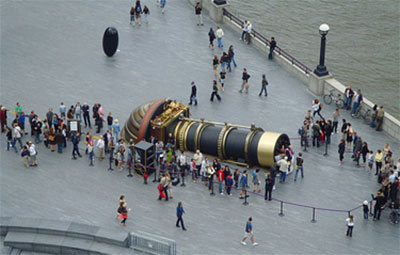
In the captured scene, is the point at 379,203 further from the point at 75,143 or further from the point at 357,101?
the point at 75,143

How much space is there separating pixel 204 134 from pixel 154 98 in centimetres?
711

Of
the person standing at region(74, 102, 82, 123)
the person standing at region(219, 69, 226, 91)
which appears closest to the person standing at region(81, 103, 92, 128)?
the person standing at region(74, 102, 82, 123)

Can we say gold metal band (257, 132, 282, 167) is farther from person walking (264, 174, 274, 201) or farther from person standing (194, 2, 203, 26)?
person standing (194, 2, 203, 26)

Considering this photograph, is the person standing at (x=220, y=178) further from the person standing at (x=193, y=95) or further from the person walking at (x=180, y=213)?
the person standing at (x=193, y=95)

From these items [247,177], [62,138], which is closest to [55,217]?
[62,138]

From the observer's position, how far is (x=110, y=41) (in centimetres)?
5444

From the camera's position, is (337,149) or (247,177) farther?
(337,149)

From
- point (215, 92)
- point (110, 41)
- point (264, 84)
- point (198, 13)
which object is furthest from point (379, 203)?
point (198, 13)

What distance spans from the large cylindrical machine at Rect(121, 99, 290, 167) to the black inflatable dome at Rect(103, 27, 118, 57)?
32.8 ft

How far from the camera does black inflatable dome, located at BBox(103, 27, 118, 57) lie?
5428 centimetres

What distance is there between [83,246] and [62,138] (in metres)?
8.20

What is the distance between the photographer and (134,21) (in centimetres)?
5903

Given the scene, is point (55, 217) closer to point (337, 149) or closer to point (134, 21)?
point (337, 149)

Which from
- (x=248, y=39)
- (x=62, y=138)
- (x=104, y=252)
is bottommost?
(x=104, y=252)
